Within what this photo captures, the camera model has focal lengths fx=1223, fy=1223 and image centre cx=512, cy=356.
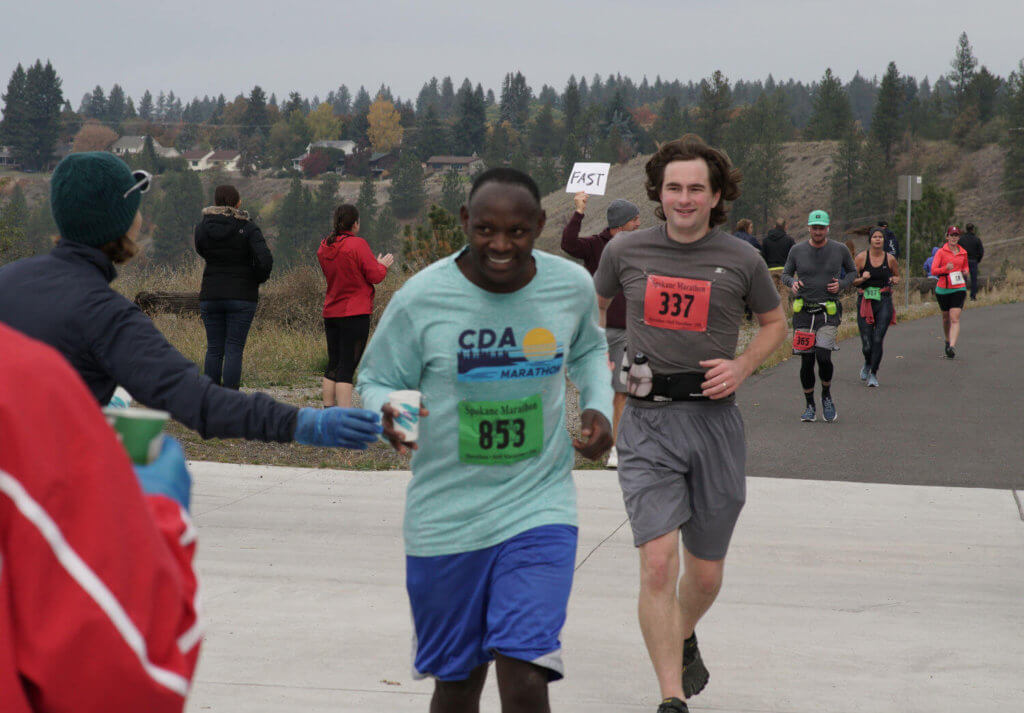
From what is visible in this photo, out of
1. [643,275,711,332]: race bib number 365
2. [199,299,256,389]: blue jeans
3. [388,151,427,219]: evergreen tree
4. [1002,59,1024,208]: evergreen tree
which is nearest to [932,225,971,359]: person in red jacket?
[199,299,256,389]: blue jeans

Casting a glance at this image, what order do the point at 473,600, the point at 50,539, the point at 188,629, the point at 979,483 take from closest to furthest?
1. the point at 50,539
2. the point at 188,629
3. the point at 473,600
4. the point at 979,483

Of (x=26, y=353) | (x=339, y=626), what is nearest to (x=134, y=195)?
(x=26, y=353)

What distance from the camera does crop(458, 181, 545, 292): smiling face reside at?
3.36 metres

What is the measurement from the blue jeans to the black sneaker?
22.5ft

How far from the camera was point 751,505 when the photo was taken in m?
8.08

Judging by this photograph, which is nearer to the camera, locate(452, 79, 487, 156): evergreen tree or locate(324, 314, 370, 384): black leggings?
locate(324, 314, 370, 384): black leggings

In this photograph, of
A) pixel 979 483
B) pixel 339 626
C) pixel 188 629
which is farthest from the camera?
pixel 979 483

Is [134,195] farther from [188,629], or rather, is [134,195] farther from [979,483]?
[979,483]

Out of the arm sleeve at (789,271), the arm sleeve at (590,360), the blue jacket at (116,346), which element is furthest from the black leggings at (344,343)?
the blue jacket at (116,346)

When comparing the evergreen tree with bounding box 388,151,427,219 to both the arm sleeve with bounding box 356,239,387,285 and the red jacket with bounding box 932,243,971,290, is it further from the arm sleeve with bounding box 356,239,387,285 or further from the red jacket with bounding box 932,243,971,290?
the arm sleeve with bounding box 356,239,387,285

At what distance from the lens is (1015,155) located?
75.1 meters

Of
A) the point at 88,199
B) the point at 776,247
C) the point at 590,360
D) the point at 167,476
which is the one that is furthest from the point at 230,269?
the point at 776,247

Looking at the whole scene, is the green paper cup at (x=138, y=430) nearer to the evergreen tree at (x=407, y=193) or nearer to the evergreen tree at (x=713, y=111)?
the evergreen tree at (x=713, y=111)

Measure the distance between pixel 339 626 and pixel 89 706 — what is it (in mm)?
4131
